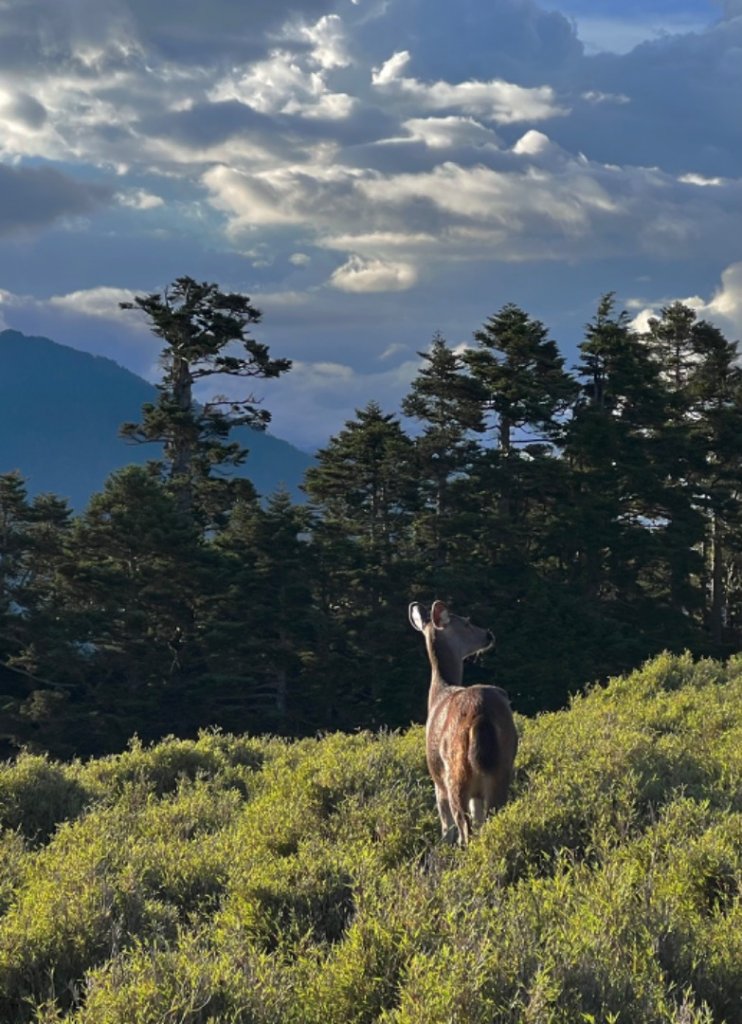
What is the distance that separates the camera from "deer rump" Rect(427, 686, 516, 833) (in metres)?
6.96

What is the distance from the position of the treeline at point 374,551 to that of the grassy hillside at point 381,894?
22.1 m

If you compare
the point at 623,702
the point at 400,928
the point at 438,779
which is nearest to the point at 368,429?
the point at 623,702

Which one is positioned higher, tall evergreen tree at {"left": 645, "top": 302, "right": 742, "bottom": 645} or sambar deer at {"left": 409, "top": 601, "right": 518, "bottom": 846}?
tall evergreen tree at {"left": 645, "top": 302, "right": 742, "bottom": 645}

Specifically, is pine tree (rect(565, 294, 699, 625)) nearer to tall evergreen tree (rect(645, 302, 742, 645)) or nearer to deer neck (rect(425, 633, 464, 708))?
tall evergreen tree (rect(645, 302, 742, 645))

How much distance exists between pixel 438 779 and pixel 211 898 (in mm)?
2211

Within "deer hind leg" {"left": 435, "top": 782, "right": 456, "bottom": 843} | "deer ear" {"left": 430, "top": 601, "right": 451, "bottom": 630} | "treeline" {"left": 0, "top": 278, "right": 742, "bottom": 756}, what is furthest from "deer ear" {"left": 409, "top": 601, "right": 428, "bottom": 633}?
"treeline" {"left": 0, "top": 278, "right": 742, "bottom": 756}

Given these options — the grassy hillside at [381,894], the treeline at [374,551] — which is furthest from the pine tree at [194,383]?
the grassy hillside at [381,894]

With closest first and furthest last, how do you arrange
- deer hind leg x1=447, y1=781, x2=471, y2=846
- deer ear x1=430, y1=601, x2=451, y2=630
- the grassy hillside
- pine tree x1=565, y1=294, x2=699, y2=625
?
the grassy hillside → deer hind leg x1=447, y1=781, x2=471, y2=846 → deer ear x1=430, y1=601, x2=451, y2=630 → pine tree x1=565, y1=294, x2=699, y2=625

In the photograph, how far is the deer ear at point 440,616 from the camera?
899cm

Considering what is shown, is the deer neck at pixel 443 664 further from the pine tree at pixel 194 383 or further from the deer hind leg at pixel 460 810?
the pine tree at pixel 194 383

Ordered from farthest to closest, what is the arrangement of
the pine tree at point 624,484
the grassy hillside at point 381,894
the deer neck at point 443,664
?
the pine tree at point 624,484, the deer neck at point 443,664, the grassy hillside at point 381,894

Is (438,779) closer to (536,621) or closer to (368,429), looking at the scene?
(536,621)

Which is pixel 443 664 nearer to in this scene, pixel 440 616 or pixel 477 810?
pixel 440 616

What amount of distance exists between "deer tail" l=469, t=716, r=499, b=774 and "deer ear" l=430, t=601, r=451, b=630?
207cm
